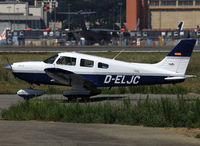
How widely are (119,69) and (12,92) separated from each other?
6314 mm

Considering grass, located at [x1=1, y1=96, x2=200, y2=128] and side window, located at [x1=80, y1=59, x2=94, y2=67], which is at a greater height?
side window, located at [x1=80, y1=59, x2=94, y2=67]

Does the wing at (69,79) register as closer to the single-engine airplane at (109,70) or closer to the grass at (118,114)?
the single-engine airplane at (109,70)

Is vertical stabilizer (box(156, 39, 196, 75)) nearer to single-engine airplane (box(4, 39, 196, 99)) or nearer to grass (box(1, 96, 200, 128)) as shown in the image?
single-engine airplane (box(4, 39, 196, 99))

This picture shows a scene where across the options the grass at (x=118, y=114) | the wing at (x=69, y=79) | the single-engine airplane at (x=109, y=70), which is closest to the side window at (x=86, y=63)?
the single-engine airplane at (x=109, y=70)

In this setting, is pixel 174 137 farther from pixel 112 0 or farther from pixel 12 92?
pixel 112 0

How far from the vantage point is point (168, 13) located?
12612 centimetres

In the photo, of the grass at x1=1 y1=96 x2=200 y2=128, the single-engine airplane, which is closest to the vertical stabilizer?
the single-engine airplane

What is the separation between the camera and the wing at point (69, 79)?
17.6m

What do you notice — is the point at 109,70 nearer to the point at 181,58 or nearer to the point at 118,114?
the point at 181,58

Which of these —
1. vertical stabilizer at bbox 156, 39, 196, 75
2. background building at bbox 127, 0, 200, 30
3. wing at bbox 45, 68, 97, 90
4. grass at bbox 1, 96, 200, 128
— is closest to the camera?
grass at bbox 1, 96, 200, 128

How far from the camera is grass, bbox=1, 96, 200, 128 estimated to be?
13.1 m

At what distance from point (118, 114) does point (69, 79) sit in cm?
468

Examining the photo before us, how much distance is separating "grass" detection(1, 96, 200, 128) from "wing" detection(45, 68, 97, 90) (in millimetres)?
2797

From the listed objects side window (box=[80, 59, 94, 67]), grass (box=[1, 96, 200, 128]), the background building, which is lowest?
grass (box=[1, 96, 200, 128])
